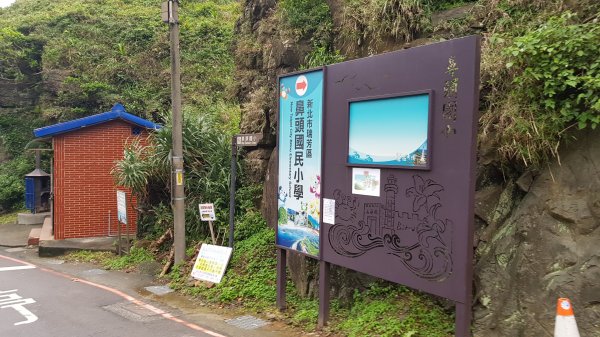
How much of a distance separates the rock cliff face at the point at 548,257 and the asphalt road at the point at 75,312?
3732mm

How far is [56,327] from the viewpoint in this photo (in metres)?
6.53

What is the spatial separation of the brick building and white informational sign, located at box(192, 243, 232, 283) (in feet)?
14.4

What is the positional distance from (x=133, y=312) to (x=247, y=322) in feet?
6.69

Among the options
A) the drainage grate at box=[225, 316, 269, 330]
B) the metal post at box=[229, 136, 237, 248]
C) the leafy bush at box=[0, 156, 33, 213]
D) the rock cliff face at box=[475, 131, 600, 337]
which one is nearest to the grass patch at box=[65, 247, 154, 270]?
the metal post at box=[229, 136, 237, 248]

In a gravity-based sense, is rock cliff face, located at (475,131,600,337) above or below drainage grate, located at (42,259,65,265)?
above

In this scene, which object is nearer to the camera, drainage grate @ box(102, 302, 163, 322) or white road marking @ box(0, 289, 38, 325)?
white road marking @ box(0, 289, 38, 325)

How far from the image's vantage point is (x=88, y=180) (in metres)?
12.9

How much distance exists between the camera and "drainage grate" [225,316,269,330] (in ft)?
21.6

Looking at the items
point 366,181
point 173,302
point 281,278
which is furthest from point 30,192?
point 366,181

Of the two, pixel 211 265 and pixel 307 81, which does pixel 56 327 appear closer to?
pixel 211 265

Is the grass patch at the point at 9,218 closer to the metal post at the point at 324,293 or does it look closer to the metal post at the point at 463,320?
the metal post at the point at 324,293

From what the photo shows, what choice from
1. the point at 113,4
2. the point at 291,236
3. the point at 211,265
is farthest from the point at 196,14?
the point at 291,236

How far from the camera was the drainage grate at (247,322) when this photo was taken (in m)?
6.59

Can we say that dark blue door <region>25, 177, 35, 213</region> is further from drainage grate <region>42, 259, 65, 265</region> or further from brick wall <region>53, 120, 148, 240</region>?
drainage grate <region>42, 259, 65, 265</region>
